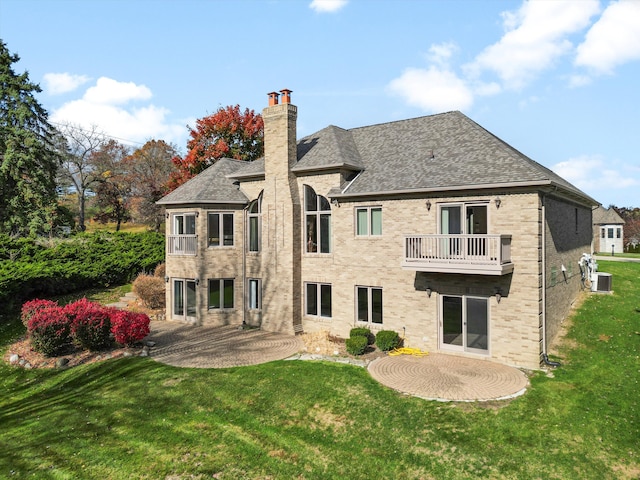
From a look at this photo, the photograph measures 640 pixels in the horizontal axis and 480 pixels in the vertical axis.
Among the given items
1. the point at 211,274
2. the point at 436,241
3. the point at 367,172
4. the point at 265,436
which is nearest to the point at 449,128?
the point at 367,172

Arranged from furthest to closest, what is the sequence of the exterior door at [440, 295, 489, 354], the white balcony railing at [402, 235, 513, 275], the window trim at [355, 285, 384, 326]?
the window trim at [355, 285, 384, 326] → the exterior door at [440, 295, 489, 354] → the white balcony railing at [402, 235, 513, 275]

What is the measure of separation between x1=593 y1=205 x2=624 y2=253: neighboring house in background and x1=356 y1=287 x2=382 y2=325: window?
5226cm

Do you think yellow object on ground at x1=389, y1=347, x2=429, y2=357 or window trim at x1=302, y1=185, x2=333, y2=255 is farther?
window trim at x1=302, y1=185, x2=333, y2=255

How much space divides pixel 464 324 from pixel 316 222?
28.5ft

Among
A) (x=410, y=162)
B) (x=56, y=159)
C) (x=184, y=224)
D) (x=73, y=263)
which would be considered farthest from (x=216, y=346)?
(x=56, y=159)

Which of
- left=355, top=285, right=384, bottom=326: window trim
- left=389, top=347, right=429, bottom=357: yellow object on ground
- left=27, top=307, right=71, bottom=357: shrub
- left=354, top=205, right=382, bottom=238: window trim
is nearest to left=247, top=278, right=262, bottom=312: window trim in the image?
left=355, top=285, right=384, bottom=326: window trim

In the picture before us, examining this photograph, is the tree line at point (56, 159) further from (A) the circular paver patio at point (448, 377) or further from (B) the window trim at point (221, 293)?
(A) the circular paver patio at point (448, 377)

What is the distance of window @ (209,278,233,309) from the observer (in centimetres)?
2320

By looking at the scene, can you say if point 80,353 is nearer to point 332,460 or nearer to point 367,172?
point 332,460

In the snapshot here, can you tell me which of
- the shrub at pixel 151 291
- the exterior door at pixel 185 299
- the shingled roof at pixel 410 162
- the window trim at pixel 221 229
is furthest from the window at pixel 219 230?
the shrub at pixel 151 291

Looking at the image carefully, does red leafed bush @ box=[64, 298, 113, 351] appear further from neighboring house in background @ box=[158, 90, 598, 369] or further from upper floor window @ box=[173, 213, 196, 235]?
upper floor window @ box=[173, 213, 196, 235]

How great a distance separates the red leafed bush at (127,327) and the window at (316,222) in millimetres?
8592

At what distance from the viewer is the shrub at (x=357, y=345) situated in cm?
1705

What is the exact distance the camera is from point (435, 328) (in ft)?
56.6
